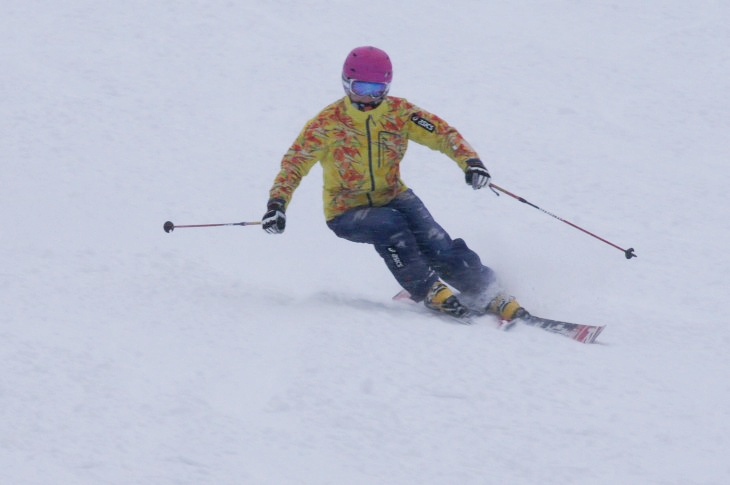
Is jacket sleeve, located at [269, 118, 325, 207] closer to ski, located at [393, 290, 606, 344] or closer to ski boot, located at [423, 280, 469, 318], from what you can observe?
ski boot, located at [423, 280, 469, 318]

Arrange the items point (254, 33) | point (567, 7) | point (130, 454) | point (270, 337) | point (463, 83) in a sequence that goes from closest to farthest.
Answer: point (130, 454), point (270, 337), point (463, 83), point (254, 33), point (567, 7)

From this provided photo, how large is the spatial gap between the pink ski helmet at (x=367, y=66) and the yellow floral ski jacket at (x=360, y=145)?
21 centimetres

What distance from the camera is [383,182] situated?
649 centimetres

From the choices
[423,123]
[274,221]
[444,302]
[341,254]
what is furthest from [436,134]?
[341,254]

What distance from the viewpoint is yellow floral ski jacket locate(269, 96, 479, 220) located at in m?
6.31

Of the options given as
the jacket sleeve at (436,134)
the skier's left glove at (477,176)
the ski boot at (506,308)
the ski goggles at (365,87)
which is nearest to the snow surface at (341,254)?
the ski boot at (506,308)

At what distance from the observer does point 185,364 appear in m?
5.16

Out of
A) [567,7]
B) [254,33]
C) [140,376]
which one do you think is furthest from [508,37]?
[140,376]

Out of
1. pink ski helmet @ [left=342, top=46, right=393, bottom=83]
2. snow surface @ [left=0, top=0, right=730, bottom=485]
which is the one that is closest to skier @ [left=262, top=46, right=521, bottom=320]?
pink ski helmet @ [left=342, top=46, right=393, bottom=83]

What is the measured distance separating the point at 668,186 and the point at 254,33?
5.58 metres

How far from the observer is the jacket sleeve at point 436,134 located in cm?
638

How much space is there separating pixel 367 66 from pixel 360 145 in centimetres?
52

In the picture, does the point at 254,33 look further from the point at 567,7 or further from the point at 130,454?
the point at 130,454

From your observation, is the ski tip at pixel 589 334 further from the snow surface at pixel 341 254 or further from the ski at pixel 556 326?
the snow surface at pixel 341 254
